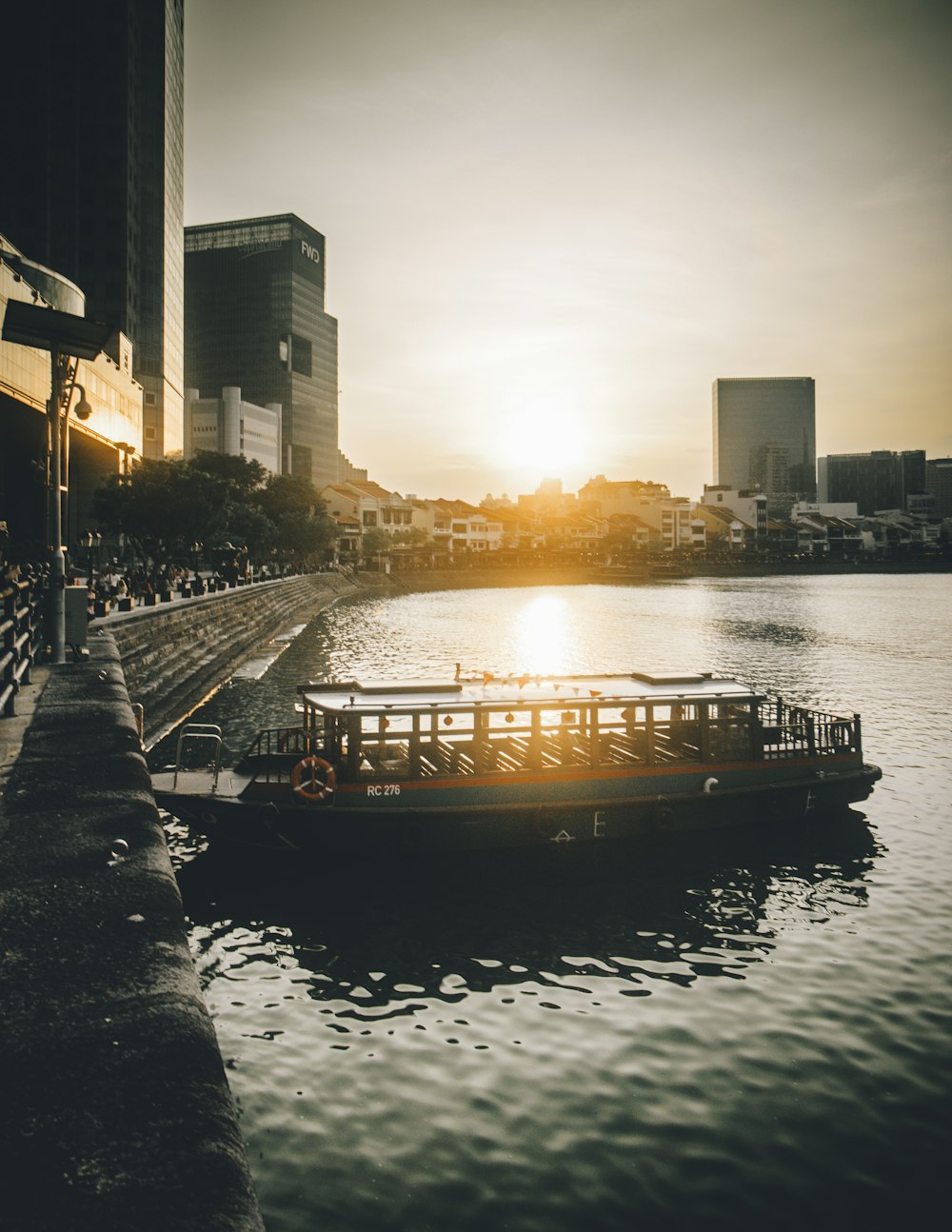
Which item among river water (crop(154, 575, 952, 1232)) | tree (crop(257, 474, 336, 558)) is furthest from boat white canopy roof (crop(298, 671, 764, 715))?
tree (crop(257, 474, 336, 558))

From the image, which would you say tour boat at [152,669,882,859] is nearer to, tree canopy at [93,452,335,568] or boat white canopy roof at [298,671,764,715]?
boat white canopy roof at [298,671,764,715]

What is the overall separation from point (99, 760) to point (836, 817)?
16.8 m

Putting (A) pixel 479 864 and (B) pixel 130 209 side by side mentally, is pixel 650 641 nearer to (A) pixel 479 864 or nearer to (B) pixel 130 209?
(A) pixel 479 864

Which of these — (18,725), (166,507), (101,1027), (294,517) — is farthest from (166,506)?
(101,1027)

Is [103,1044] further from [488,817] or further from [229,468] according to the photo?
[229,468]

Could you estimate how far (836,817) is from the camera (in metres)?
21.5

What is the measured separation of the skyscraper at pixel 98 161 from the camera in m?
111

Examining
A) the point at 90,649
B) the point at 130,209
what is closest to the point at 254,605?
the point at 90,649

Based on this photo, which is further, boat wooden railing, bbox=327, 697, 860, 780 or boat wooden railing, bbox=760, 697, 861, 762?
boat wooden railing, bbox=760, 697, 861, 762

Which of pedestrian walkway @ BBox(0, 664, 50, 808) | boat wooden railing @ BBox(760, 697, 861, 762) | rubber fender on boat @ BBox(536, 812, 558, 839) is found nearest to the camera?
pedestrian walkway @ BBox(0, 664, 50, 808)

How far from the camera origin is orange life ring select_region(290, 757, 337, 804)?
1652 centimetres

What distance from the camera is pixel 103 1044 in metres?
6.59

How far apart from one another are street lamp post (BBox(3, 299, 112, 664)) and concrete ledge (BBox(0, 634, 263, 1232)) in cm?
1030

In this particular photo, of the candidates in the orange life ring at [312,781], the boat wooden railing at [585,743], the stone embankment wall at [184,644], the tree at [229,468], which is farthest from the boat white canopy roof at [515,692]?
the tree at [229,468]
